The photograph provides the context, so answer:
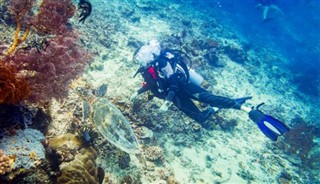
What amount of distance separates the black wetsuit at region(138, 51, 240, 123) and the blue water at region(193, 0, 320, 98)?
1208 centimetres

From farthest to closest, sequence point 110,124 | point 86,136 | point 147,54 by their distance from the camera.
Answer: point 147,54
point 110,124
point 86,136

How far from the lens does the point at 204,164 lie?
282 inches

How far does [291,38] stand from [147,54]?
101 ft

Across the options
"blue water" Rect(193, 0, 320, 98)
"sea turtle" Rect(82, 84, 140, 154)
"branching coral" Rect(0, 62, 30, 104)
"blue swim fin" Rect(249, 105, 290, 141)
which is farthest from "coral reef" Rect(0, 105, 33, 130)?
"blue water" Rect(193, 0, 320, 98)

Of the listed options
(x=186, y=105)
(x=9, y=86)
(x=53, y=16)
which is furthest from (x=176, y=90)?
(x=9, y=86)

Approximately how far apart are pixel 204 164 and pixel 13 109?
5335mm

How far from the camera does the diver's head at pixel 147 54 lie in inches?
259

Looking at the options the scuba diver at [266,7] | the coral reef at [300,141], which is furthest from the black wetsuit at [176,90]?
the scuba diver at [266,7]

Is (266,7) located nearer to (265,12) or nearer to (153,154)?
(265,12)

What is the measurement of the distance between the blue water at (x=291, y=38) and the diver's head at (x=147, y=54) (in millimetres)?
13839

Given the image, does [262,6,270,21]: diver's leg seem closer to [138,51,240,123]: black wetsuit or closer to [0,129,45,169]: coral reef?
[138,51,240,123]: black wetsuit

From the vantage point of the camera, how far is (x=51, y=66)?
3953 mm

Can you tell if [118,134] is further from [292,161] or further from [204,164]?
[292,161]

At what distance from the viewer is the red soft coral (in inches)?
151
